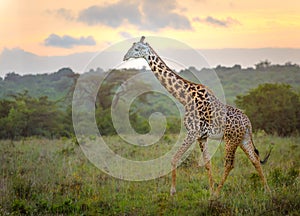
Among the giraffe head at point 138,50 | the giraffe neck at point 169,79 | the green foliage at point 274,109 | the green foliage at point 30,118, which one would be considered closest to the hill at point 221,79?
the green foliage at point 274,109

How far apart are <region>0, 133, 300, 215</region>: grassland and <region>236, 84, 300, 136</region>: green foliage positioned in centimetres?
770

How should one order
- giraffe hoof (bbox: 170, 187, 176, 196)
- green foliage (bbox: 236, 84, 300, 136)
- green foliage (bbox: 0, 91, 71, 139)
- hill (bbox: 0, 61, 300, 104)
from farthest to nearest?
1. hill (bbox: 0, 61, 300, 104)
2. green foliage (bbox: 236, 84, 300, 136)
3. green foliage (bbox: 0, 91, 71, 139)
4. giraffe hoof (bbox: 170, 187, 176, 196)

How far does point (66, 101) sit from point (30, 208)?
2064 cm

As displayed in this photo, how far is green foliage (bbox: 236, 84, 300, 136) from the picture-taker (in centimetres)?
1891

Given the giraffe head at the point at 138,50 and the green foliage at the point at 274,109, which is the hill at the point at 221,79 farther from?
the giraffe head at the point at 138,50

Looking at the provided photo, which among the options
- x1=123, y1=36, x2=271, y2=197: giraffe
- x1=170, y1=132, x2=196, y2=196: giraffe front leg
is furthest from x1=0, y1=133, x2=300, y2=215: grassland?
x1=123, y1=36, x2=271, y2=197: giraffe

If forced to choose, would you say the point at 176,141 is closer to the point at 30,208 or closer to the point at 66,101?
the point at 30,208

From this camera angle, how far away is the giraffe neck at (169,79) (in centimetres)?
844

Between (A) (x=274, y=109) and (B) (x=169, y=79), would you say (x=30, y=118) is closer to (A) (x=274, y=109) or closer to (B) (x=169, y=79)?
(A) (x=274, y=109)

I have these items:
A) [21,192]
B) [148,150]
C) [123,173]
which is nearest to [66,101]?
[148,150]

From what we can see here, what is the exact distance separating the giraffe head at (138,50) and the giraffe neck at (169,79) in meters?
0.11

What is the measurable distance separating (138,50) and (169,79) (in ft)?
2.80

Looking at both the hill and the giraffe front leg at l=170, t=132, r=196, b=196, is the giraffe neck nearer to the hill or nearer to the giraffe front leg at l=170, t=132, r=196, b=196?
the giraffe front leg at l=170, t=132, r=196, b=196

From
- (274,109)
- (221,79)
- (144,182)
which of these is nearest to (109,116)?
(274,109)
